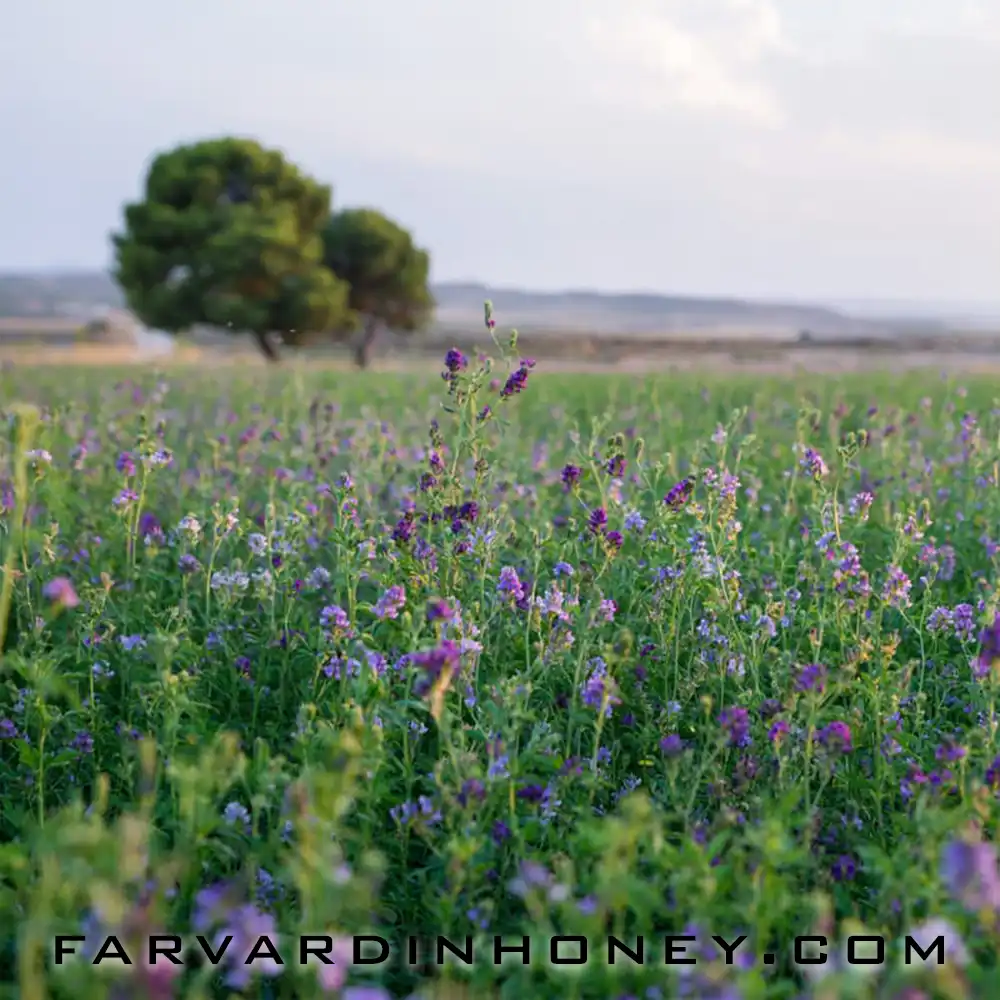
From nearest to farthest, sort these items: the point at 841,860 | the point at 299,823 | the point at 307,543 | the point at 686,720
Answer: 1. the point at 299,823
2. the point at 841,860
3. the point at 686,720
4. the point at 307,543

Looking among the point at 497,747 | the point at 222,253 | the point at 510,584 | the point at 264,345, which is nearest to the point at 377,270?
the point at 264,345

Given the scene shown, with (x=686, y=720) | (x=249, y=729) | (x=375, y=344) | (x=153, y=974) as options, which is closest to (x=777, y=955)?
(x=686, y=720)

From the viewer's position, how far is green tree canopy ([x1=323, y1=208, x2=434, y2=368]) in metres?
39.2

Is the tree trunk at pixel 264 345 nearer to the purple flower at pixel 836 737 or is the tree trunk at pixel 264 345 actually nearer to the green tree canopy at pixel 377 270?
the green tree canopy at pixel 377 270

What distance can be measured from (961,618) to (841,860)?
3.64ft

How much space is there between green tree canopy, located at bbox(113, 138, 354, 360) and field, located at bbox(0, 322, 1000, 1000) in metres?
29.8

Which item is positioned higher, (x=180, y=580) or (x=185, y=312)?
(x=185, y=312)

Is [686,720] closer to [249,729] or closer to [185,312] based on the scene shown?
[249,729]

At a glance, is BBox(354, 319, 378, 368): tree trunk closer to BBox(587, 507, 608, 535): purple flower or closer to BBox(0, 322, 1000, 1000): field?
BBox(0, 322, 1000, 1000): field

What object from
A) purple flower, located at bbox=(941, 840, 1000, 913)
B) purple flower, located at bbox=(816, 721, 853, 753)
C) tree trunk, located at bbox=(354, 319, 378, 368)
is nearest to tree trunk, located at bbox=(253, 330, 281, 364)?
tree trunk, located at bbox=(354, 319, 378, 368)

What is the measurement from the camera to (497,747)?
2621 millimetres

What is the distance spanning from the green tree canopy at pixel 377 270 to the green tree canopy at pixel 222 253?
2715 mm

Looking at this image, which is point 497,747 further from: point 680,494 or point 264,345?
point 264,345

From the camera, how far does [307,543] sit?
15.2ft
